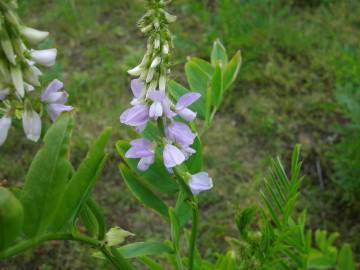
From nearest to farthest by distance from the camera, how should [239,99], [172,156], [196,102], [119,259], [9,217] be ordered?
[9,217], [172,156], [119,259], [196,102], [239,99]

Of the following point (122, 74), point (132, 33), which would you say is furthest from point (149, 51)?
point (132, 33)

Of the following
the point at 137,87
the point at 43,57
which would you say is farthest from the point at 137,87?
the point at 43,57

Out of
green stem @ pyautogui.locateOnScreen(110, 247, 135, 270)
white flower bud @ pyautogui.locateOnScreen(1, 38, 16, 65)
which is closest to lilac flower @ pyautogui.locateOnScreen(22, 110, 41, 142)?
white flower bud @ pyautogui.locateOnScreen(1, 38, 16, 65)

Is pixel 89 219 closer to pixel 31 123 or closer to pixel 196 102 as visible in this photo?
pixel 31 123

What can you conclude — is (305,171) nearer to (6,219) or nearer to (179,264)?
(179,264)

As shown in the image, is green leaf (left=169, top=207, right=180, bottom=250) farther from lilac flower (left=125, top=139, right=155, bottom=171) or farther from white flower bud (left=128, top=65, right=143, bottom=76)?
white flower bud (left=128, top=65, right=143, bottom=76)

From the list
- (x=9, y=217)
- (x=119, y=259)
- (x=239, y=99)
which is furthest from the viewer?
(x=239, y=99)

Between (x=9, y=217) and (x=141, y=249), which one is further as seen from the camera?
(x=141, y=249)
